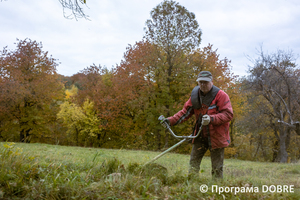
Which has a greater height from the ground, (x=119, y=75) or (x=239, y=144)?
(x=119, y=75)

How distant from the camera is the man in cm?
357

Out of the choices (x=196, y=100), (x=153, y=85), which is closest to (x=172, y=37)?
(x=153, y=85)

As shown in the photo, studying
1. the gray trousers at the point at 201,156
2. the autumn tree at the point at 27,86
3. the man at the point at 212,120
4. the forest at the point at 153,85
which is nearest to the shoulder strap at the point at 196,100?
the man at the point at 212,120

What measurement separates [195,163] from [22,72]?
796 inches

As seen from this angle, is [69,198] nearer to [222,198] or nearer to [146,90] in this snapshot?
[222,198]

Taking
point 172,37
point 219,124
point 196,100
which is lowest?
point 219,124

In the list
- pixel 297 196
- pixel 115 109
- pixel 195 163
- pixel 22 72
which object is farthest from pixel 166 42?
pixel 297 196

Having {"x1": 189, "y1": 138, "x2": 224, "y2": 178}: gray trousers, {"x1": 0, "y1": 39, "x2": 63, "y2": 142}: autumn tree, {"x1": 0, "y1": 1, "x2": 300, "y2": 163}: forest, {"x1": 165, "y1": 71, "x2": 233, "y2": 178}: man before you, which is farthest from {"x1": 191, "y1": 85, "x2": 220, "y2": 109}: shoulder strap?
{"x1": 0, "y1": 39, "x2": 63, "y2": 142}: autumn tree

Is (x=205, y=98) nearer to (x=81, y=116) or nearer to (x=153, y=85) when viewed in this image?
(x=153, y=85)

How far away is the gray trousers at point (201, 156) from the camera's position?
3703mm

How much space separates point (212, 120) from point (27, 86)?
19027mm

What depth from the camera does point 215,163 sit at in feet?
12.3

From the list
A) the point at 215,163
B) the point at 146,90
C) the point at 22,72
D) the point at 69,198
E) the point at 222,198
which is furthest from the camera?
the point at 22,72

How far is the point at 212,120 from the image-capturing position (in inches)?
135
